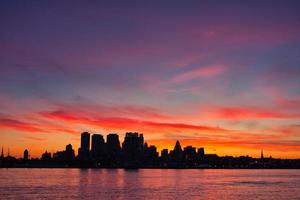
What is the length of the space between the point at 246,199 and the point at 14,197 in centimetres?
5737

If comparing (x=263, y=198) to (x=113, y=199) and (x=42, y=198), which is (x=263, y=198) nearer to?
(x=113, y=199)

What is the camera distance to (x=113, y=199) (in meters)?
102

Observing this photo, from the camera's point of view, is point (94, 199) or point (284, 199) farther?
point (284, 199)

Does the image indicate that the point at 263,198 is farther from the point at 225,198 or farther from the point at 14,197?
the point at 14,197

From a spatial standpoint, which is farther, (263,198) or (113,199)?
(263,198)

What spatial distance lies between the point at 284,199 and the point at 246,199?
10.4 meters

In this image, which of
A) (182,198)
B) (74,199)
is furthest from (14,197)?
(182,198)

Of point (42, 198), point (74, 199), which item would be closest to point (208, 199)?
point (74, 199)

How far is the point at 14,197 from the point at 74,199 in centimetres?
1544

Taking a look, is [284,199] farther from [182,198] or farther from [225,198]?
[182,198]

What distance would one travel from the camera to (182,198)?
106m

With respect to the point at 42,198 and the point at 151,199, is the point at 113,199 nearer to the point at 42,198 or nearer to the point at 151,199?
the point at 151,199

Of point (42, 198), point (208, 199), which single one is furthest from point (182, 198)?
point (42, 198)

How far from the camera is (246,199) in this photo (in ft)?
352
